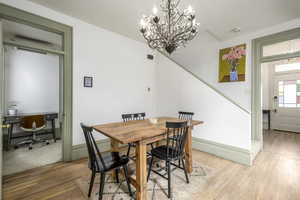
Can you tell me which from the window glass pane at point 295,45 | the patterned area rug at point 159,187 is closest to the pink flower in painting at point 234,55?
the window glass pane at point 295,45

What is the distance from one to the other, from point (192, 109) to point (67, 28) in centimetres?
330

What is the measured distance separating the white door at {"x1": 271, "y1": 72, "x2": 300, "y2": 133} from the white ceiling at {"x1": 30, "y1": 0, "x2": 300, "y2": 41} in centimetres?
279

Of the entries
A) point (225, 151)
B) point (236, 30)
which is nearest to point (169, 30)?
point (236, 30)

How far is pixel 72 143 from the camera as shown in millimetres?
2740

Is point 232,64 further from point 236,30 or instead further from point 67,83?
point 67,83

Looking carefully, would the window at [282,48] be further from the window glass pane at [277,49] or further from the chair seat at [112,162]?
the chair seat at [112,162]

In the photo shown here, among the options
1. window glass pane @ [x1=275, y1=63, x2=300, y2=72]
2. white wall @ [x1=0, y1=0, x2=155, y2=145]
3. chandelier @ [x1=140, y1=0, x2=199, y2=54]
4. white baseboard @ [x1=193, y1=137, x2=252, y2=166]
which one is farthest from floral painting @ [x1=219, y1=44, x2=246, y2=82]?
window glass pane @ [x1=275, y1=63, x2=300, y2=72]

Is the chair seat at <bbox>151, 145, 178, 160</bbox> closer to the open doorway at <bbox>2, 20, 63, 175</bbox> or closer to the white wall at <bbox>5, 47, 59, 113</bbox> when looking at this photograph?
the open doorway at <bbox>2, 20, 63, 175</bbox>

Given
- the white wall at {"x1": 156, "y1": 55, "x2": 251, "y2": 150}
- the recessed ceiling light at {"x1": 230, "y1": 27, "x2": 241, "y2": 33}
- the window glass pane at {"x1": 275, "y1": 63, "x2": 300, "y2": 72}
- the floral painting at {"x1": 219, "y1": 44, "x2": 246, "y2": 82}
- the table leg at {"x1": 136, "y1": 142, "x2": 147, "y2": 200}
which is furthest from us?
the window glass pane at {"x1": 275, "y1": 63, "x2": 300, "y2": 72}

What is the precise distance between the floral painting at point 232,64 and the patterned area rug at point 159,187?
8.70 ft

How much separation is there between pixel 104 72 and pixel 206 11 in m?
2.51

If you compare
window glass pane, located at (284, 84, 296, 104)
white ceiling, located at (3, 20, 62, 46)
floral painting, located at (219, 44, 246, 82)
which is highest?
white ceiling, located at (3, 20, 62, 46)

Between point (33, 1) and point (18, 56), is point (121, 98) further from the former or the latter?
point (18, 56)

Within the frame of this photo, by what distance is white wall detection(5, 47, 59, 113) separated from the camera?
3.76 m
